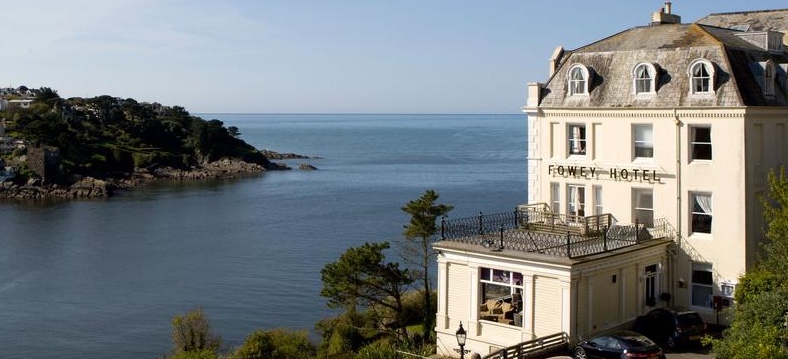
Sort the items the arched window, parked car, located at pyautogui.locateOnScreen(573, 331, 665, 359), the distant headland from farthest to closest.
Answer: the distant headland < the arched window < parked car, located at pyautogui.locateOnScreen(573, 331, 665, 359)

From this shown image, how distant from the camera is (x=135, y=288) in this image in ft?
182

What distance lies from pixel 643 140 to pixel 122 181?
110739 millimetres

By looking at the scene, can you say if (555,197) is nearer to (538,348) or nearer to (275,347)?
(538,348)

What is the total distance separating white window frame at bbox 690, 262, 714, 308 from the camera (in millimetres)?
26266

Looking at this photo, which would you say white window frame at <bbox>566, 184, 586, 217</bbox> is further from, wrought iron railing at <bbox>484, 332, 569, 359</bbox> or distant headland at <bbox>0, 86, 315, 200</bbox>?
Result: distant headland at <bbox>0, 86, 315, 200</bbox>

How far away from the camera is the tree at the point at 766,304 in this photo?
55.5 feet

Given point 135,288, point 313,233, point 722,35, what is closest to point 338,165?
point 313,233

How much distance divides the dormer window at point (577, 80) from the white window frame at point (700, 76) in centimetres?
343

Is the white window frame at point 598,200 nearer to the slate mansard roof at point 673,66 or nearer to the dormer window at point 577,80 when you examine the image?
the slate mansard roof at point 673,66

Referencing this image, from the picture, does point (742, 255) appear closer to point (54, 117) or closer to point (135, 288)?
point (135, 288)

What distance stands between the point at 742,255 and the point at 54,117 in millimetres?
129219

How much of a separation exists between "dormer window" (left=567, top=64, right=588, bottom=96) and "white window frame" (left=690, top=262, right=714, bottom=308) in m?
6.42

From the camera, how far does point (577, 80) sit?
94.6 feet

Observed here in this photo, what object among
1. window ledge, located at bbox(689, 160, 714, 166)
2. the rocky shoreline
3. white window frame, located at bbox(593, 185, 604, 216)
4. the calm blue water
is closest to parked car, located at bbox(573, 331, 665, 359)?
window ledge, located at bbox(689, 160, 714, 166)
